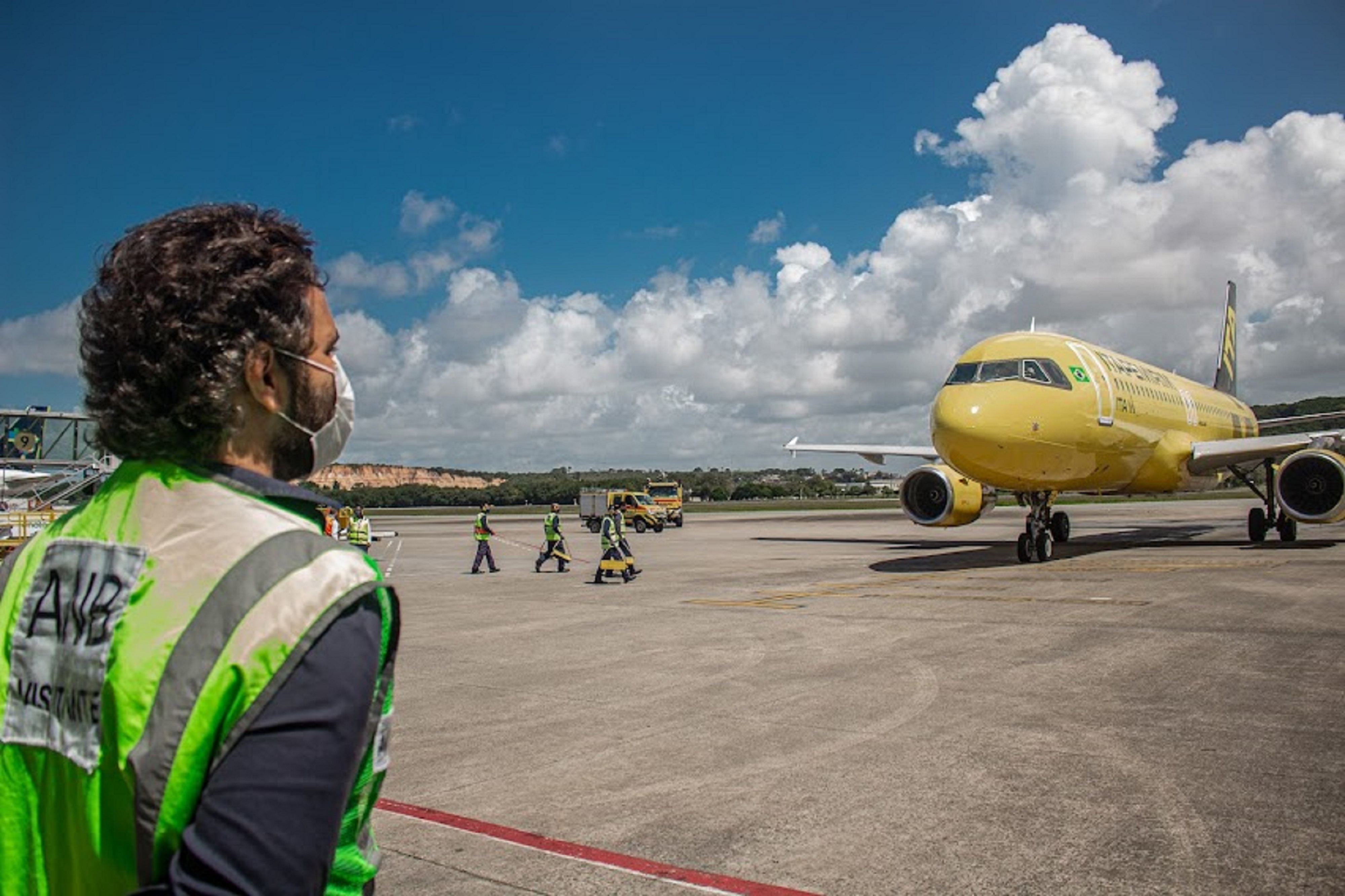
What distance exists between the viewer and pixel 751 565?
2038 centimetres

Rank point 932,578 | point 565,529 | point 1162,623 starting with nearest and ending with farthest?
point 1162,623, point 932,578, point 565,529

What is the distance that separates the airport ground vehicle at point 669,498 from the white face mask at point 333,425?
134ft

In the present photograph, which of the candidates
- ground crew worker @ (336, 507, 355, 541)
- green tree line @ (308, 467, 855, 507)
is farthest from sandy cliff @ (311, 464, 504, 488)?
ground crew worker @ (336, 507, 355, 541)

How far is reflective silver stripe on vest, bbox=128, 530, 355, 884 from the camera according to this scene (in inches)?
50.8

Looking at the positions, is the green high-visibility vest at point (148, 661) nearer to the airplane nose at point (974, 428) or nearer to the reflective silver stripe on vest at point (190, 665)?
the reflective silver stripe on vest at point (190, 665)

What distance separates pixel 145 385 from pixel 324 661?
0.64 meters

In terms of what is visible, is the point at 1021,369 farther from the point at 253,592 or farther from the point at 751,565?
the point at 253,592

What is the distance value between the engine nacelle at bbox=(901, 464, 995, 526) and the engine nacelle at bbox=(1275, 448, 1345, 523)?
5660 millimetres

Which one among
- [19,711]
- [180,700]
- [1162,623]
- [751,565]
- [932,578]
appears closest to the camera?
[180,700]

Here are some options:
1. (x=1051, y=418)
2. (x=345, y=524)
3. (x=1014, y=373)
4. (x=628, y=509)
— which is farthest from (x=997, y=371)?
(x=628, y=509)

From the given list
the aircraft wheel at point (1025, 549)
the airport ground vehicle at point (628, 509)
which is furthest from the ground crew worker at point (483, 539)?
the airport ground vehicle at point (628, 509)

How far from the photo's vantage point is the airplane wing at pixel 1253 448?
20.1 meters

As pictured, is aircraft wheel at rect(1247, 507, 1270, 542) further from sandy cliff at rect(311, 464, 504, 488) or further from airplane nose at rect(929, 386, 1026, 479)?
sandy cliff at rect(311, 464, 504, 488)

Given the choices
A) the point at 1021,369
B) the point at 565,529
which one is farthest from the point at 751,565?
the point at 565,529
